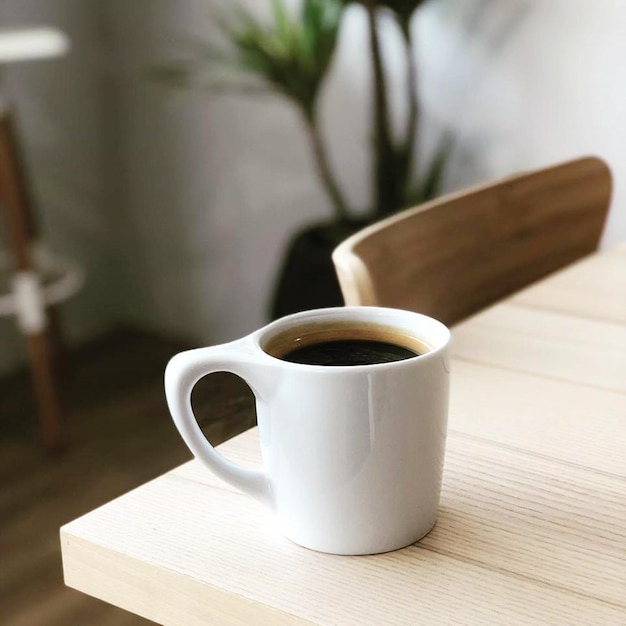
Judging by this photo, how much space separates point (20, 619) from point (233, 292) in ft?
3.75

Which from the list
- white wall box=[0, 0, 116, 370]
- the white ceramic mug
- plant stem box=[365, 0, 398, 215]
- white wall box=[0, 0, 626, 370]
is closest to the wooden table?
the white ceramic mug

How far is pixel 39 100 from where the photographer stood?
2.30m

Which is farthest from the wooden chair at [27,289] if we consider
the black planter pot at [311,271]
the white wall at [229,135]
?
the black planter pot at [311,271]

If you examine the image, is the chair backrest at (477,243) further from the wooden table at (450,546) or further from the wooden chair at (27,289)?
the wooden chair at (27,289)

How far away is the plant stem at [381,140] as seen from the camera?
1.62m

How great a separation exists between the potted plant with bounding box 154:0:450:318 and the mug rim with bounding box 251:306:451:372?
4.04ft

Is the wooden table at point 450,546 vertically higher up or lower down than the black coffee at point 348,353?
lower down

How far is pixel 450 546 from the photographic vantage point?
420mm

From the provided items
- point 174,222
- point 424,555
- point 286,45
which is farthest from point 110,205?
point 424,555

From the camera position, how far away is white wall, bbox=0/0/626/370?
1718 millimetres

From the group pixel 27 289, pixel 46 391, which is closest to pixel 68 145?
pixel 27 289

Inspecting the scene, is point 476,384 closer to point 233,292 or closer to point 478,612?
point 478,612

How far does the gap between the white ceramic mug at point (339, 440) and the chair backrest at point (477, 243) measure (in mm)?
253

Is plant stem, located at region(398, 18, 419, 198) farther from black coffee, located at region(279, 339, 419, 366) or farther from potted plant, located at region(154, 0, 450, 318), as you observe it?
black coffee, located at region(279, 339, 419, 366)
